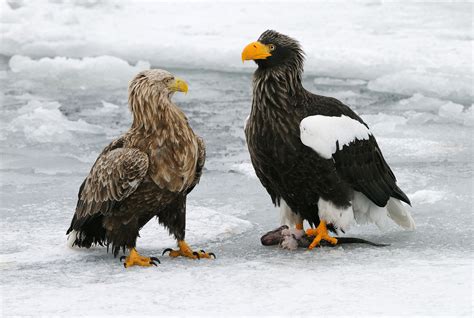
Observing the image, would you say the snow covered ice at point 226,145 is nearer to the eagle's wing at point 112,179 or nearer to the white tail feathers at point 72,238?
the white tail feathers at point 72,238

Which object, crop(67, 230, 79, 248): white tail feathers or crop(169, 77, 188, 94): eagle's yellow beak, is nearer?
crop(169, 77, 188, 94): eagle's yellow beak

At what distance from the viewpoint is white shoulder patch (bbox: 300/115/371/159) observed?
4824 millimetres

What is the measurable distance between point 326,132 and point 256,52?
23.5 inches

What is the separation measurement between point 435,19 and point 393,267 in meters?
8.16

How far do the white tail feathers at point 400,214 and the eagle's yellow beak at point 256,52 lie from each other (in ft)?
4.03

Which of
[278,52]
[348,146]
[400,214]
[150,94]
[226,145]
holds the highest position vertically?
[278,52]

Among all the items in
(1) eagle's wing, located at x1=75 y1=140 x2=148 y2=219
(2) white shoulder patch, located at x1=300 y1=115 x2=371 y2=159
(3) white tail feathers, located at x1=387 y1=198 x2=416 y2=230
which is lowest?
(3) white tail feathers, located at x1=387 y1=198 x2=416 y2=230

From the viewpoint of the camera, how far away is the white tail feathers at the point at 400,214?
17.7 ft

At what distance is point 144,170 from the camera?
15.1 feet

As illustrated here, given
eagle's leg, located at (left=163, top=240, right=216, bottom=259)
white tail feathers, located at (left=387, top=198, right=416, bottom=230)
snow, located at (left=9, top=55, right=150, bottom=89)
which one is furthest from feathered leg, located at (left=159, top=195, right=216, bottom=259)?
snow, located at (left=9, top=55, right=150, bottom=89)

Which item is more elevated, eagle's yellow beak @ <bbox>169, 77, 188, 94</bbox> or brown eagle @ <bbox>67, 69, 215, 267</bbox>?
eagle's yellow beak @ <bbox>169, 77, 188, 94</bbox>

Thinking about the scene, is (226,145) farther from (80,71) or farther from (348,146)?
(80,71)

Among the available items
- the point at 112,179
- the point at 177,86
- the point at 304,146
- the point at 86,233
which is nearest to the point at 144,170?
the point at 112,179

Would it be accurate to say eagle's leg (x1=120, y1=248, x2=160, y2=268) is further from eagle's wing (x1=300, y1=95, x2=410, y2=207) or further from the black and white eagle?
eagle's wing (x1=300, y1=95, x2=410, y2=207)
